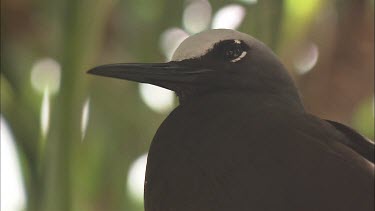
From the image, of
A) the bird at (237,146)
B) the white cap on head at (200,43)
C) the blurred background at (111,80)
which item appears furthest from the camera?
the blurred background at (111,80)

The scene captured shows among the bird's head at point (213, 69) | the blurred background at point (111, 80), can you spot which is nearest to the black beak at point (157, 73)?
the bird's head at point (213, 69)

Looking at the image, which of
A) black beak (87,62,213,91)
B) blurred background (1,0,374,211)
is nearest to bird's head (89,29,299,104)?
black beak (87,62,213,91)

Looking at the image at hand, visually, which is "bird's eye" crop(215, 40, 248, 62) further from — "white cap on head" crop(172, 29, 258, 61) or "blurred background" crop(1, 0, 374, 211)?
"blurred background" crop(1, 0, 374, 211)

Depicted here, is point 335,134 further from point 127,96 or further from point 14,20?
point 14,20

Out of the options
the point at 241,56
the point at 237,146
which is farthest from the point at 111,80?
the point at 237,146

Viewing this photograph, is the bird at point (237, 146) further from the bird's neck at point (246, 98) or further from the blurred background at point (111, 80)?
the blurred background at point (111, 80)

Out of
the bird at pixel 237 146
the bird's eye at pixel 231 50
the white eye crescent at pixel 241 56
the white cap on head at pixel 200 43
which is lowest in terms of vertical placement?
the bird at pixel 237 146
